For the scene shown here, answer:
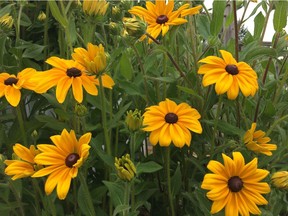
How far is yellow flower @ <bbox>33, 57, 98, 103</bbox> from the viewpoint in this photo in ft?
1.71

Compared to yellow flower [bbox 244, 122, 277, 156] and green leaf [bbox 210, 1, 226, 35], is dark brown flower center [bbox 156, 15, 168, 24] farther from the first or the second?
yellow flower [bbox 244, 122, 277, 156]

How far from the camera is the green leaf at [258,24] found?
75 centimetres

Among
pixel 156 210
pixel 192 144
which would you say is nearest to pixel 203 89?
pixel 192 144

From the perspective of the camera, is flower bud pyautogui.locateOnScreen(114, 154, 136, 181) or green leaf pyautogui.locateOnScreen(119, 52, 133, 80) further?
green leaf pyautogui.locateOnScreen(119, 52, 133, 80)

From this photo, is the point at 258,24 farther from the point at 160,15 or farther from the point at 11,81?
the point at 11,81

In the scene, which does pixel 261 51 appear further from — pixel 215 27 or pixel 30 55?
pixel 30 55

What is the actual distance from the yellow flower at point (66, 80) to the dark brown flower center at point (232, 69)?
0.53 feet

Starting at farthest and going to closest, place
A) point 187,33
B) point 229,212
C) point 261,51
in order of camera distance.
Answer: point 187,33
point 261,51
point 229,212

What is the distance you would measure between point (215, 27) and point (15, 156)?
0.33 meters

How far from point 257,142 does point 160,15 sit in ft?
0.71

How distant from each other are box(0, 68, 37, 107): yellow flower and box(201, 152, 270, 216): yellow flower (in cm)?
25

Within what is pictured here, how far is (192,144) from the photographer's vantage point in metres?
0.63

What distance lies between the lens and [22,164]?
19.7 inches

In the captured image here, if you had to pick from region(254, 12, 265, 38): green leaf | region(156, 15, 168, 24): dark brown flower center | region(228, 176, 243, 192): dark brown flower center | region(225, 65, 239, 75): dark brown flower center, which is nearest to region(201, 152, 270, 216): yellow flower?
region(228, 176, 243, 192): dark brown flower center
